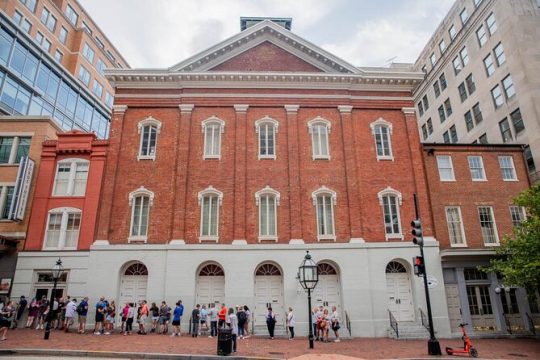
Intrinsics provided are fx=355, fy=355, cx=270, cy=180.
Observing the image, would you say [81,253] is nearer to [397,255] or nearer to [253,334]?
[253,334]

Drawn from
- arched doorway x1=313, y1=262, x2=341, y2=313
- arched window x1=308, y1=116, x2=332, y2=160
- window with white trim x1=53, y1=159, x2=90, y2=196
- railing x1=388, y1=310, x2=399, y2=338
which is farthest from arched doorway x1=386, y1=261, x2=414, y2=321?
window with white trim x1=53, y1=159, x2=90, y2=196

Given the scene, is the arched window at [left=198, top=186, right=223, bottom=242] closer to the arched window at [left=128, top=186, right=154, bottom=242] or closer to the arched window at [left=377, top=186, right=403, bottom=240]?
the arched window at [left=128, top=186, right=154, bottom=242]

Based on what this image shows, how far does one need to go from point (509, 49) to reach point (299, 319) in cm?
2626

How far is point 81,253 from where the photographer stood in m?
20.5

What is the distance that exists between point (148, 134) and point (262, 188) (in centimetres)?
812

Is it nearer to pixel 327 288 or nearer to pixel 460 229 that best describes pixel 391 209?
pixel 460 229

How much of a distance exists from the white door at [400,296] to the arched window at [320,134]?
8.39 metres

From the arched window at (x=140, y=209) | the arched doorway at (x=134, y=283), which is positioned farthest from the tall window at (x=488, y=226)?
the arched doorway at (x=134, y=283)

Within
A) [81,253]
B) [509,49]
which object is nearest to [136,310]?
[81,253]

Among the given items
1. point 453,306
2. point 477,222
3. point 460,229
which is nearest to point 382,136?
point 460,229

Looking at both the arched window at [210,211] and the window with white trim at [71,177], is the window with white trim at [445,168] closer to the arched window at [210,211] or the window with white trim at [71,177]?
the arched window at [210,211]

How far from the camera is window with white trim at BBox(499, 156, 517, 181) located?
2319 centimetres

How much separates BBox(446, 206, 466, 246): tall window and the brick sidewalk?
5.78 meters

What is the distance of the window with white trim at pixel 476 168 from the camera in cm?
2292
